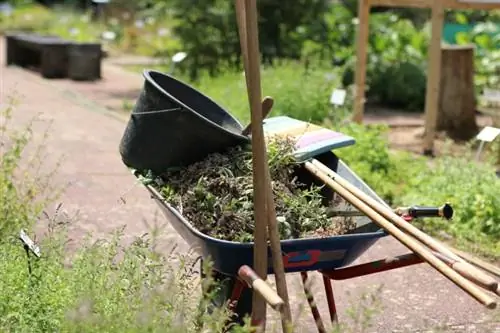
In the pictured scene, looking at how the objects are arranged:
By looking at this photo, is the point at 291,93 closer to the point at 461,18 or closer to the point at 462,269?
the point at 462,269

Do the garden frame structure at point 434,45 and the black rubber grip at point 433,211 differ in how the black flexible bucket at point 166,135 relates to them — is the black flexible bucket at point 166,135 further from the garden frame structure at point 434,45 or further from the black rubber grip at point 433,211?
the garden frame structure at point 434,45

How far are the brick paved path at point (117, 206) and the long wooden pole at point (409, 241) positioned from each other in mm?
203

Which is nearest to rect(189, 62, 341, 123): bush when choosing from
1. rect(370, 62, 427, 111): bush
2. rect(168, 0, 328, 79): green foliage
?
rect(370, 62, 427, 111): bush

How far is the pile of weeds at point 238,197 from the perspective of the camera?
3.98 meters

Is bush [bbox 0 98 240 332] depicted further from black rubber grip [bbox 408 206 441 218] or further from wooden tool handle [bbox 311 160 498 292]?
black rubber grip [bbox 408 206 441 218]

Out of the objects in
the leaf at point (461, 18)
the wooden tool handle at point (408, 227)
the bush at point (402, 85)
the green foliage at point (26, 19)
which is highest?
the wooden tool handle at point (408, 227)

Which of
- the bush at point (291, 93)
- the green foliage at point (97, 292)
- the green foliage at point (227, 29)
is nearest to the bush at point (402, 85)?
the green foliage at point (227, 29)

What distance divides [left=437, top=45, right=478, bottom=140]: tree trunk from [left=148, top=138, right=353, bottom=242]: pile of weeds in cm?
658

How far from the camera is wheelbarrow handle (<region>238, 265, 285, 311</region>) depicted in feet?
10.5

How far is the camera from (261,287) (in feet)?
11.0

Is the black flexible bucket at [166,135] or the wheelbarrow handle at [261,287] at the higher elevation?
the black flexible bucket at [166,135]

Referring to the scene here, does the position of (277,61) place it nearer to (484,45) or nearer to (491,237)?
(484,45)

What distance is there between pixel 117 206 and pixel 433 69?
139 inches

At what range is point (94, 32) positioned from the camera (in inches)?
856
